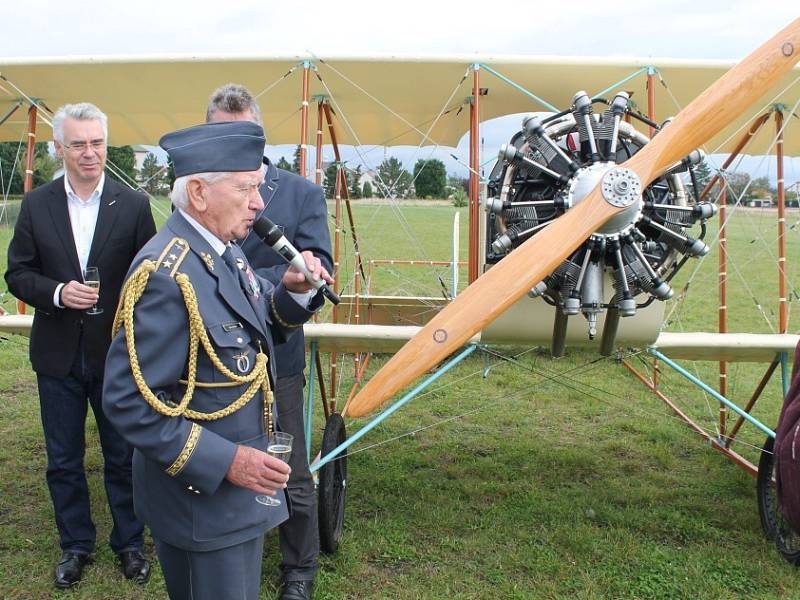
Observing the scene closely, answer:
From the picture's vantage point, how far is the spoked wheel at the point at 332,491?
3.80m

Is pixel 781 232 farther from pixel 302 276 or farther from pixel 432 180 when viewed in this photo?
pixel 432 180

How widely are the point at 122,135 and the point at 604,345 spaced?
5565 millimetres

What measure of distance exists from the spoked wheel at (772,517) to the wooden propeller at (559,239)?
1988mm

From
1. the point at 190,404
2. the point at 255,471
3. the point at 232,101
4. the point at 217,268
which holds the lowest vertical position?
the point at 255,471

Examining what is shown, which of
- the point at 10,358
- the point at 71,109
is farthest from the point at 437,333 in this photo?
the point at 10,358

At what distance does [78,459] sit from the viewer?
3.52 m

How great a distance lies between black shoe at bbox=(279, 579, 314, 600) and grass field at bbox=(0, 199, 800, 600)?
108mm

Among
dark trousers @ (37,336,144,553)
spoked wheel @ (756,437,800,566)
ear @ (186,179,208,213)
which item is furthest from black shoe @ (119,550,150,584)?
spoked wheel @ (756,437,800,566)

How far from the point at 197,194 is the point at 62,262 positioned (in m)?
1.87

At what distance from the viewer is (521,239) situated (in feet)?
11.2

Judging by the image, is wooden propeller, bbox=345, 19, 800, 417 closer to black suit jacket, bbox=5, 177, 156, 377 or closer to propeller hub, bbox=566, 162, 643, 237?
propeller hub, bbox=566, 162, 643, 237

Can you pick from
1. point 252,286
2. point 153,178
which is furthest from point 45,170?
point 252,286

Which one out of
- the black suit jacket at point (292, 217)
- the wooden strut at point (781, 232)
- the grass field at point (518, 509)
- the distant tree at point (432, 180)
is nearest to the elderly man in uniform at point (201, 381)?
the black suit jacket at point (292, 217)

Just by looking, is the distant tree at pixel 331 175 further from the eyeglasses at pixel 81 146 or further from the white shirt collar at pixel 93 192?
the eyeglasses at pixel 81 146
